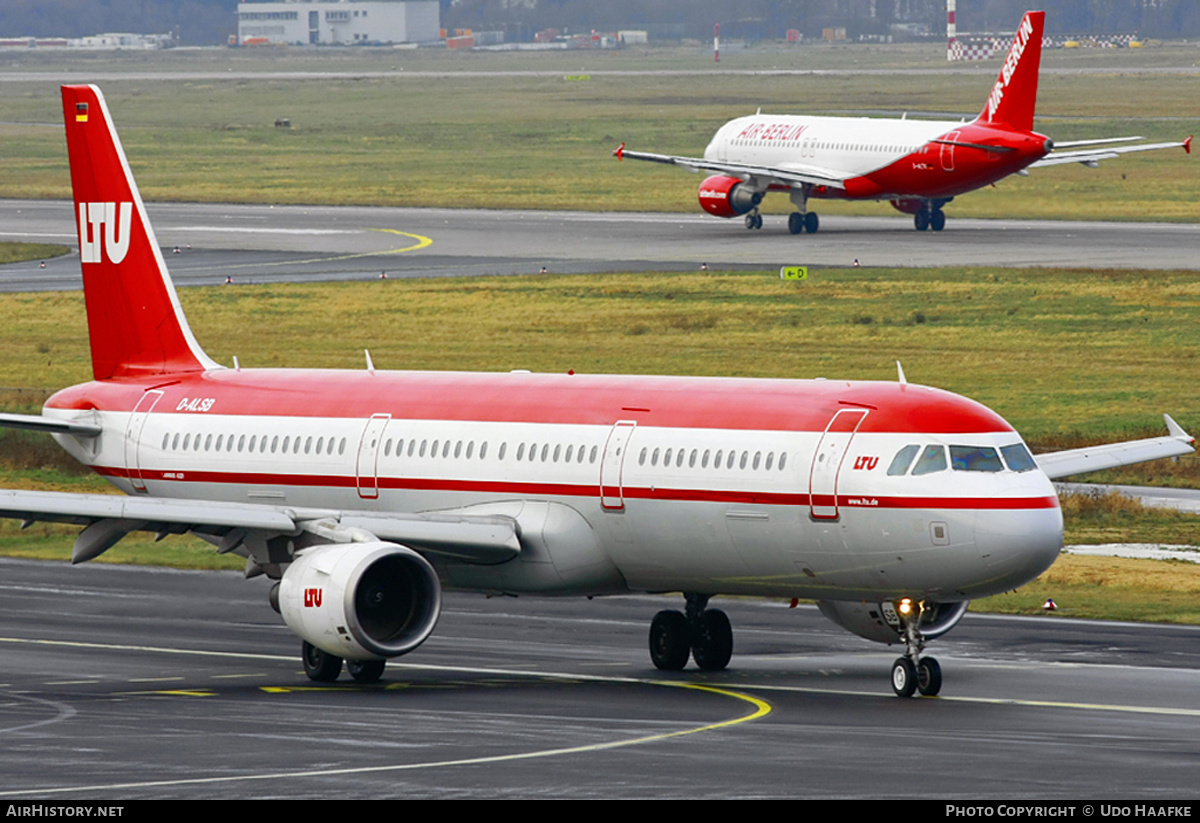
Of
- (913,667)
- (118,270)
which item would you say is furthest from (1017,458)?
(118,270)

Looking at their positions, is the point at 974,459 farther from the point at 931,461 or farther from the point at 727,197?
the point at 727,197

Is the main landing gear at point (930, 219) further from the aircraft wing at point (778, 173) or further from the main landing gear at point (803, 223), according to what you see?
the main landing gear at point (803, 223)

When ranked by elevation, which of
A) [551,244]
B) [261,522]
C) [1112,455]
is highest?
[1112,455]

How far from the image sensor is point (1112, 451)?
38.6m

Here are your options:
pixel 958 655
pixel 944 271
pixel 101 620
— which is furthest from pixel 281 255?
pixel 958 655

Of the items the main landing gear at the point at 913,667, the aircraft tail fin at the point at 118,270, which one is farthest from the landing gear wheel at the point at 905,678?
the aircraft tail fin at the point at 118,270

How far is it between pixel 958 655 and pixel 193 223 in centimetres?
9737

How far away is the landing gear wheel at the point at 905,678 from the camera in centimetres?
3272

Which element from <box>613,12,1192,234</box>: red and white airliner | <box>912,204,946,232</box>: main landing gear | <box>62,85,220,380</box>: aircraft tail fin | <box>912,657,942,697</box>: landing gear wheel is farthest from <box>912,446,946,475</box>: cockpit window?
<box>912,204,946,232</box>: main landing gear

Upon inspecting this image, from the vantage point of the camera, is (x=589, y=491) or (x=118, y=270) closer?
→ (x=589, y=491)

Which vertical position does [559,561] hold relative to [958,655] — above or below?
above

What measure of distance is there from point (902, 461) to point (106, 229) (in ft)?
63.0

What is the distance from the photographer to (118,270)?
43.7 m

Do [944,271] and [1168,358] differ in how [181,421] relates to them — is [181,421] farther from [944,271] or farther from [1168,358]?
[944,271]
